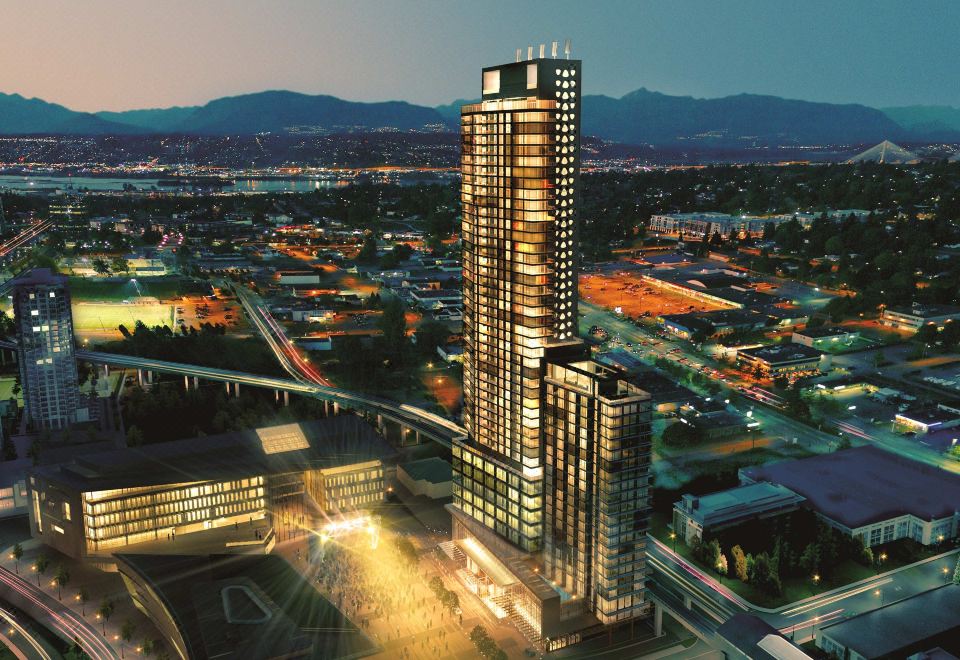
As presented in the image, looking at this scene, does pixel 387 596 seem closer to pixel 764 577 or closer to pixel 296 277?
pixel 764 577

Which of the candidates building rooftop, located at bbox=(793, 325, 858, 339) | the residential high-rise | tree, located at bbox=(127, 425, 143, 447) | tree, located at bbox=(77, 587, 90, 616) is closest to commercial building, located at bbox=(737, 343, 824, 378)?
building rooftop, located at bbox=(793, 325, 858, 339)

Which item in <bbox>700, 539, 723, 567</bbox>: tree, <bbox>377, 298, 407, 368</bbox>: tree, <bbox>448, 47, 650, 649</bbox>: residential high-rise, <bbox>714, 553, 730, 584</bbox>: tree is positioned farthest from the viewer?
<bbox>377, 298, 407, 368</bbox>: tree

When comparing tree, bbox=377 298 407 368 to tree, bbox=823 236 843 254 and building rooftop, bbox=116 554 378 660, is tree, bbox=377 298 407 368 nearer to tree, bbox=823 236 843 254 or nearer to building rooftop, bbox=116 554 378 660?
building rooftop, bbox=116 554 378 660

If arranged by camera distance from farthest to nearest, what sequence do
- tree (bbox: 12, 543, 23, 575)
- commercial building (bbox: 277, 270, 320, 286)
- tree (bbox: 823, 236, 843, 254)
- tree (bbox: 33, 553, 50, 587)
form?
tree (bbox: 823, 236, 843, 254), commercial building (bbox: 277, 270, 320, 286), tree (bbox: 12, 543, 23, 575), tree (bbox: 33, 553, 50, 587)

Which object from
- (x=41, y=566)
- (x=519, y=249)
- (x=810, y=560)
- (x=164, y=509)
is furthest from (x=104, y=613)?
(x=810, y=560)

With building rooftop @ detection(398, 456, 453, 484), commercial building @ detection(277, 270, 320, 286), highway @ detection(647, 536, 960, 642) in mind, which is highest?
commercial building @ detection(277, 270, 320, 286)

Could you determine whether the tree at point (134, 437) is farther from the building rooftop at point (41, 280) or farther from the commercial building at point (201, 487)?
the building rooftop at point (41, 280)

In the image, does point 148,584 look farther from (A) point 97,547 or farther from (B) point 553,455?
(B) point 553,455

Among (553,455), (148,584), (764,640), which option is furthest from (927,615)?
(148,584)
